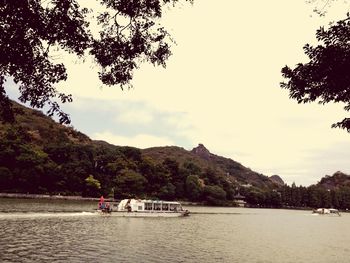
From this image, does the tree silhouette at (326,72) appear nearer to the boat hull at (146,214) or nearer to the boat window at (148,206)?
the boat hull at (146,214)

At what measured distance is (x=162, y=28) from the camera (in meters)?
16.9

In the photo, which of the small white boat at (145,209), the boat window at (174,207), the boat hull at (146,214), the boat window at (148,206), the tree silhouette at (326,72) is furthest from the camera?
the boat window at (174,207)

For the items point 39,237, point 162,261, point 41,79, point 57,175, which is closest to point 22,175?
point 57,175

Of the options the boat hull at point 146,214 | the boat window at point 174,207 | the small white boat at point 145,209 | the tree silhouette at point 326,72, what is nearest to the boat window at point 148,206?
the small white boat at point 145,209

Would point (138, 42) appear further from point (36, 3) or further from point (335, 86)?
point (335, 86)

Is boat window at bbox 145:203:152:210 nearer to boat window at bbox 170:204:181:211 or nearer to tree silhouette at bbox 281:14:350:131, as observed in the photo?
boat window at bbox 170:204:181:211

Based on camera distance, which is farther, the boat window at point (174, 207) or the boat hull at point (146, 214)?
the boat window at point (174, 207)

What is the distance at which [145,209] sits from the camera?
9856 cm

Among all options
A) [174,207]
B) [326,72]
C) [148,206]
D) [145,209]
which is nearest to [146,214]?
[145,209]

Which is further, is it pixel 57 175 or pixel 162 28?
pixel 57 175

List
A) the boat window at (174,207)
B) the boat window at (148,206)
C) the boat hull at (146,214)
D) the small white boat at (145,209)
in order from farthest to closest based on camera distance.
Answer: the boat window at (174,207) → the boat window at (148,206) → the small white boat at (145,209) → the boat hull at (146,214)

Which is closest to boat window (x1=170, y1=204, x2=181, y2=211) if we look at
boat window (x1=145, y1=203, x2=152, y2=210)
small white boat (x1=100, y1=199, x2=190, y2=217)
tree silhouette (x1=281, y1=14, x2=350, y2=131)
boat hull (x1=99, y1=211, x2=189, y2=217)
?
small white boat (x1=100, y1=199, x2=190, y2=217)

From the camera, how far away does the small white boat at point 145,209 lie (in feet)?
295

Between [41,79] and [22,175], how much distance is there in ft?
471
